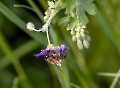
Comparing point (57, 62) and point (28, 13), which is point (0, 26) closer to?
point (28, 13)

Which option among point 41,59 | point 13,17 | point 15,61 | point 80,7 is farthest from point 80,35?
point 41,59

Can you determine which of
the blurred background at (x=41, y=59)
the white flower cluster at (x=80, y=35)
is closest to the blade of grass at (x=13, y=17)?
the blurred background at (x=41, y=59)

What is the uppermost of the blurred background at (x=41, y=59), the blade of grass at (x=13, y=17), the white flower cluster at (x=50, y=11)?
the blade of grass at (x=13, y=17)

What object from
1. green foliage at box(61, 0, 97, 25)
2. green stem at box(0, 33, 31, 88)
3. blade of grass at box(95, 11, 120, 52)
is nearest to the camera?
green foliage at box(61, 0, 97, 25)

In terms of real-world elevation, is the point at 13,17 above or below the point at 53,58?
above

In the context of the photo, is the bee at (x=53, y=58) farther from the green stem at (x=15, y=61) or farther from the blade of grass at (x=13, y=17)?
the green stem at (x=15, y=61)

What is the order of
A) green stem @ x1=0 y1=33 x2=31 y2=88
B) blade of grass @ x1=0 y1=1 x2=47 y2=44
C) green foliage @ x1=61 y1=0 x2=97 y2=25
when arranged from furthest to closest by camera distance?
1. green stem @ x1=0 y1=33 x2=31 y2=88
2. blade of grass @ x1=0 y1=1 x2=47 y2=44
3. green foliage @ x1=61 y1=0 x2=97 y2=25

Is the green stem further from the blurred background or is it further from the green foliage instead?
the green foliage

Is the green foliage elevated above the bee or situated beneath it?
elevated above

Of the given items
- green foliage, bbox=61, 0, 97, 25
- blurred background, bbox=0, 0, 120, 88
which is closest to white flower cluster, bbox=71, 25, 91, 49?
green foliage, bbox=61, 0, 97, 25

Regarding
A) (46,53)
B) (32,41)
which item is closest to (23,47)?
(32,41)

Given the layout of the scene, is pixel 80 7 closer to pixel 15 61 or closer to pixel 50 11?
pixel 50 11
